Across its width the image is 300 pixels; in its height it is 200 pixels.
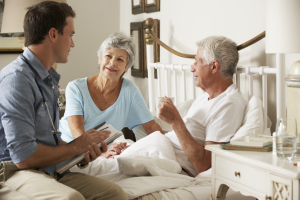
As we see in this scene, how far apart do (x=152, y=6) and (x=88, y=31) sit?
102cm

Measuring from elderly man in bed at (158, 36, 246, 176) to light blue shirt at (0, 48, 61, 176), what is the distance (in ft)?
2.01

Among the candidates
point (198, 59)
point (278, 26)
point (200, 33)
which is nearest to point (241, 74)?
point (198, 59)

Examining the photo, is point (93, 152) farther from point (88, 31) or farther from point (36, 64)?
point (88, 31)

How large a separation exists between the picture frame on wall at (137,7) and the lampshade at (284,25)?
196 centimetres

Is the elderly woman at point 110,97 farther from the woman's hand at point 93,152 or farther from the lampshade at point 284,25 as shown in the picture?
the lampshade at point 284,25

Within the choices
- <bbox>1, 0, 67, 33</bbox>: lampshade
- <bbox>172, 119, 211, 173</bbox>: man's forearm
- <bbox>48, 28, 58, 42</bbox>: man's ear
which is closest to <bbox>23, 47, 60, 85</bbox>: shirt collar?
<bbox>48, 28, 58, 42</bbox>: man's ear

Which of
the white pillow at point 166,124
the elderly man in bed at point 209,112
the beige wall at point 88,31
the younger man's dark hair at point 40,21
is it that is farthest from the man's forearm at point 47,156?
the beige wall at point 88,31

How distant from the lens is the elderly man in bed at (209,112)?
1.72 metres

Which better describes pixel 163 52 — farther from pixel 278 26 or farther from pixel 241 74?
pixel 278 26

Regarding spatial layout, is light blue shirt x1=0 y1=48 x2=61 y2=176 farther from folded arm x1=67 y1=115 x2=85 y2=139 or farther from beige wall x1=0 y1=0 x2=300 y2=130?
beige wall x1=0 y1=0 x2=300 y2=130

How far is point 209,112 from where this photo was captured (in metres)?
1.83

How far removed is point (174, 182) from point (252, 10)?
114 centimetres

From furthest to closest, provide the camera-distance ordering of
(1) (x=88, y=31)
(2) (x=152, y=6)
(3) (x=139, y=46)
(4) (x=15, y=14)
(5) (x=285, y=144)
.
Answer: (1) (x=88, y=31), (3) (x=139, y=46), (2) (x=152, y=6), (4) (x=15, y=14), (5) (x=285, y=144)

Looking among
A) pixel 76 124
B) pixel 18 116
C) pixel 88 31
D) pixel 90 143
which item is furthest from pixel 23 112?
pixel 88 31
